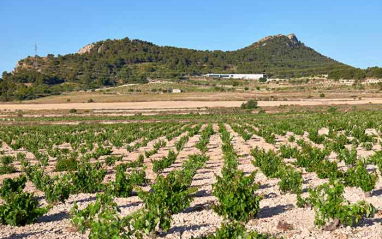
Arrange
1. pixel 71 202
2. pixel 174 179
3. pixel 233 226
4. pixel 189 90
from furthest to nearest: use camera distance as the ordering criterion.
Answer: pixel 189 90 → pixel 71 202 → pixel 174 179 → pixel 233 226

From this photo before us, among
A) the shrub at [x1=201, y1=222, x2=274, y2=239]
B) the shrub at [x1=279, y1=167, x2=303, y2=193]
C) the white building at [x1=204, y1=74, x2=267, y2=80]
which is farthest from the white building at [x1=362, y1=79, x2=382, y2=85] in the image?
the shrub at [x1=201, y1=222, x2=274, y2=239]

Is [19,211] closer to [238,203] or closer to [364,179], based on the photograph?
[238,203]

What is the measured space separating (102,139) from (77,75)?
15831cm

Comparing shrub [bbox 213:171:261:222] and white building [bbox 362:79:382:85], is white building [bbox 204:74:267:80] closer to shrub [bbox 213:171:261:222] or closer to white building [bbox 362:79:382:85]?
white building [bbox 362:79:382:85]

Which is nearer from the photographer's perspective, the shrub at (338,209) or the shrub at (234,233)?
the shrub at (234,233)

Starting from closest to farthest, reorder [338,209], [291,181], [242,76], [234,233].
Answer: [234,233] < [338,209] < [291,181] < [242,76]

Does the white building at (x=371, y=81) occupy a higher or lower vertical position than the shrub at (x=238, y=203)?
higher

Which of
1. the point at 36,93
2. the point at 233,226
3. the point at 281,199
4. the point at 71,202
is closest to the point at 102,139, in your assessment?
the point at 71,202

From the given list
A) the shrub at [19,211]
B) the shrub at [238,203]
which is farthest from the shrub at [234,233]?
the shrub at [19,211]

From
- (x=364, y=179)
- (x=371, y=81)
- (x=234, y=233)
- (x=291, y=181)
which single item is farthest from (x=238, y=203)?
(x=371, y=81)

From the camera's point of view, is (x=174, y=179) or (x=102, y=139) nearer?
A: (x=174, y=179)

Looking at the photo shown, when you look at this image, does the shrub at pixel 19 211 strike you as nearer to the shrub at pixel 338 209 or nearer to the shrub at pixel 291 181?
the shrub at pixel 338 209

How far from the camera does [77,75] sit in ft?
620

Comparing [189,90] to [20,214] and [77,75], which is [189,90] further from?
[20,214]
